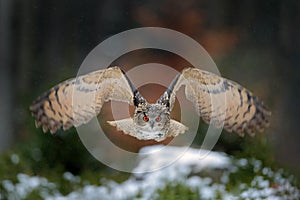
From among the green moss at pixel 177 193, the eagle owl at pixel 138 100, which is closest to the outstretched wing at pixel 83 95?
the eagle owl at pixel 138 100

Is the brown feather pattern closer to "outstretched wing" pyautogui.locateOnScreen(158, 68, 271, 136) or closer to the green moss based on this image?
"outstretched wing" pyautogui.locateOnScreen(158, 68, 271, 136)

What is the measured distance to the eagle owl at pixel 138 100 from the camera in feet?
4.01

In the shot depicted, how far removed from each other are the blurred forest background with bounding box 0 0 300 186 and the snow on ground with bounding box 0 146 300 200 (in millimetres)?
44

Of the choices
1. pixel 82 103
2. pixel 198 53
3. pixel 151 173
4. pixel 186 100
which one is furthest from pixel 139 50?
pixel 82 103

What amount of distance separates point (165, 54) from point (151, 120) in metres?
0.57

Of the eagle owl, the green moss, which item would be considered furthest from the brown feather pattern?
the green moss

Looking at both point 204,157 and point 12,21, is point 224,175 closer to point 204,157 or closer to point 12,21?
point 204,157

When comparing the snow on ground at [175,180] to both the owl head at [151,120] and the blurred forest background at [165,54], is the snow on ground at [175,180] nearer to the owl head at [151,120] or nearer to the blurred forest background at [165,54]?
the blurred forest background at [165,54]

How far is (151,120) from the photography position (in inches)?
45.4

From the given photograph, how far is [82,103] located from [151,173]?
52cm

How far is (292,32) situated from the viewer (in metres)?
1.89

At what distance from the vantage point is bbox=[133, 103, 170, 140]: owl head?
3.77 ft

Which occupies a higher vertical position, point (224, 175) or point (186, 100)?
point (186, 100)

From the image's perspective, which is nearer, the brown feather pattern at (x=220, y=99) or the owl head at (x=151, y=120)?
the owl head at (x=151, y=120)
